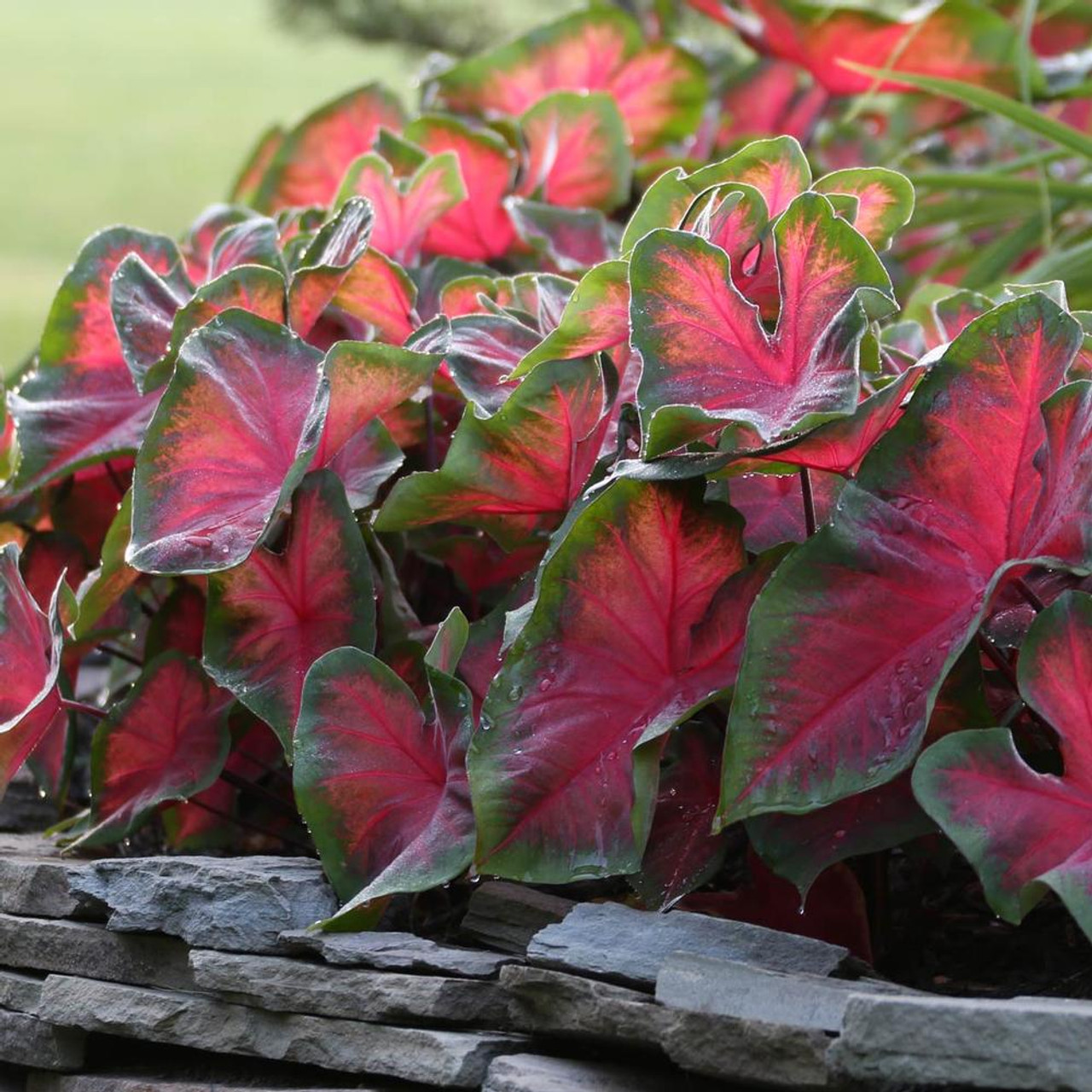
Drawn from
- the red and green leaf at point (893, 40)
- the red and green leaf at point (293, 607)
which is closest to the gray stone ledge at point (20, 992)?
the red and green leaf at point (293, 607)

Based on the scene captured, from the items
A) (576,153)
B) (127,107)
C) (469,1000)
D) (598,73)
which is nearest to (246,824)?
(469,1000)

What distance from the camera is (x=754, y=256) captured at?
79 centimetres

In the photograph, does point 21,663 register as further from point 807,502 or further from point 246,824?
point 807,502

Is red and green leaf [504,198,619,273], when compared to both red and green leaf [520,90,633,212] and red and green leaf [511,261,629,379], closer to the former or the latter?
red and green leaf [520,90,633,212]

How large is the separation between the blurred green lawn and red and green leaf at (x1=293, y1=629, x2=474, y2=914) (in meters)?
4.82

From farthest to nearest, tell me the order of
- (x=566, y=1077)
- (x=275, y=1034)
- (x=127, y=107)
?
(x=127, y=107) < (x=275, y=1034) < (x=566, y=1077)

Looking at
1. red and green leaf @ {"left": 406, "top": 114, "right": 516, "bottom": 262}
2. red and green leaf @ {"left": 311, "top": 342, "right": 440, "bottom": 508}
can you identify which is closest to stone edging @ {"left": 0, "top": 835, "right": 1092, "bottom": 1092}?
red and green leaf @ {"left": 311, "top": 342, "right": 440, "bottom": 508}

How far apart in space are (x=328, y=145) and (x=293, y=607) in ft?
2.44

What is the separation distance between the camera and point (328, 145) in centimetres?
→ 147

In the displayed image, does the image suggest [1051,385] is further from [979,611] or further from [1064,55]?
[1064,55]

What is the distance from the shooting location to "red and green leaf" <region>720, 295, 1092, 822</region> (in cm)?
65

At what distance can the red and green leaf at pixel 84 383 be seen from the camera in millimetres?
985

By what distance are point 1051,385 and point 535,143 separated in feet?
2.39

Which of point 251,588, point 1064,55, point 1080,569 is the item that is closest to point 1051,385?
point 1080,569
